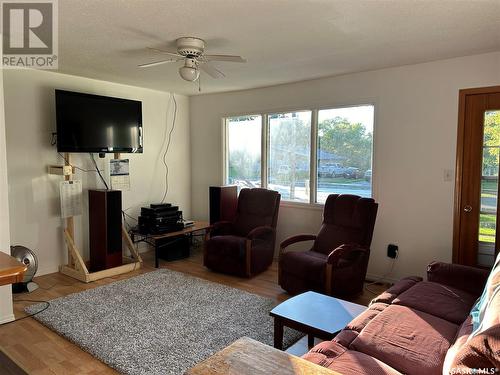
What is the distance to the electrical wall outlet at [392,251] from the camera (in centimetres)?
390

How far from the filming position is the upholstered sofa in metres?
1.30

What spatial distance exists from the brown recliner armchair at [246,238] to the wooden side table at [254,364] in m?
2.82

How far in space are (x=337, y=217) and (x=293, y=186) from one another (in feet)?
3.43

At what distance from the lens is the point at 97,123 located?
423 cm

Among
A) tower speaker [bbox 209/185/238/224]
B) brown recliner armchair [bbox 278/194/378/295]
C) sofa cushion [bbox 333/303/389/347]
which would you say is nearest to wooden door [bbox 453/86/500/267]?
brown recliner armchair [bbox 278/194/378/295]

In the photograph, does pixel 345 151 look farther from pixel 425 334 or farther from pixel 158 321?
pixel 158 321

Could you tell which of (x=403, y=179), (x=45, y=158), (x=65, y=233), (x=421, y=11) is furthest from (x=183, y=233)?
(x=421, y=11)

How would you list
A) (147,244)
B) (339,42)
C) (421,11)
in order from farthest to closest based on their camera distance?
(147,244), (339,42), (421,11)

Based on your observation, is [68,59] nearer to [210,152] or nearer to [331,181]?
[210,152]

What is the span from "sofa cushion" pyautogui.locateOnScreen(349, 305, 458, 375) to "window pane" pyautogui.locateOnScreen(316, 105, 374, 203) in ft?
7.19

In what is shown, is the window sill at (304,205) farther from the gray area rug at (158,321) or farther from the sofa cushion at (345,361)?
the sofa cushion at (345,361)

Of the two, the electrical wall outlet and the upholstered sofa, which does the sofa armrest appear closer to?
the upholstered sofa

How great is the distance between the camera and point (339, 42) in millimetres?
2992

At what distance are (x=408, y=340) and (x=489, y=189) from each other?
2198 millimetres
